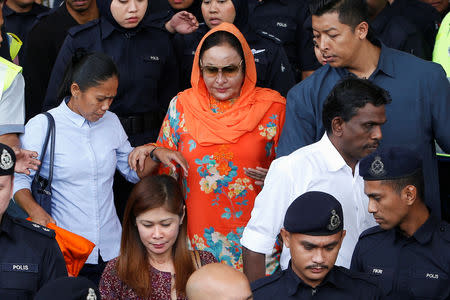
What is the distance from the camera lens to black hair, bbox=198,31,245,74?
478 centimetres

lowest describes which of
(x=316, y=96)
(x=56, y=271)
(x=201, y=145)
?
(x=56, y=271)

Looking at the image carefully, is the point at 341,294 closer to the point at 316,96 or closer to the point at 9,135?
the point at 316,96

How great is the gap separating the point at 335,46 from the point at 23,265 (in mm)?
1998

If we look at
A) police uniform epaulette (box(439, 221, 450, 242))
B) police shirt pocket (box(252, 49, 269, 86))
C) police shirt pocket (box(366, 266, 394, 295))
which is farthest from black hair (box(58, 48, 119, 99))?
police uniform epaulette (box(439, 221, 450, 242))

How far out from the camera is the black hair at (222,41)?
188 inches

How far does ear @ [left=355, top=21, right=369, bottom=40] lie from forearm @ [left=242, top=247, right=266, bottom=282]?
134cm

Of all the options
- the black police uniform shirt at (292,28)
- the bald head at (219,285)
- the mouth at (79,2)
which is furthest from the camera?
the black police uniform shirt at (292,28)

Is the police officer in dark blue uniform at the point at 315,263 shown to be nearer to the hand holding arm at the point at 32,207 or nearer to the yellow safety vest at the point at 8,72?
the hand holding arm at the point at 32,207

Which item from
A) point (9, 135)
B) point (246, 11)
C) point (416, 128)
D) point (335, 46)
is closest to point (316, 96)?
point (335, 46)

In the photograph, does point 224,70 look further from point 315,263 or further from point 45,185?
point 315,263

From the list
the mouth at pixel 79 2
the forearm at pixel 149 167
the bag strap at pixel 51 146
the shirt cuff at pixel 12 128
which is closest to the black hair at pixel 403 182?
the forearm at pixel 149 167

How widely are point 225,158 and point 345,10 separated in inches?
42.5

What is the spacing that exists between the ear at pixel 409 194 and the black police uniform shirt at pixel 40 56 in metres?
2.95

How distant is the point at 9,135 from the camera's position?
4605 mm
